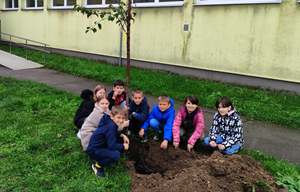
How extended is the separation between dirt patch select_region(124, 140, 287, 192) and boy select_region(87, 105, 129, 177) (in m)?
0.35

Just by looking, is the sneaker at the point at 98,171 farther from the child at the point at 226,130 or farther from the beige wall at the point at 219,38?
the beige wall at the point at 219,38

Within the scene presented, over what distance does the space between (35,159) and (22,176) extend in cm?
38

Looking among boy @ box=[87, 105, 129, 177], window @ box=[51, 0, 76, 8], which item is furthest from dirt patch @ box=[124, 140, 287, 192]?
window @ box=[51, 0, 76, 8]

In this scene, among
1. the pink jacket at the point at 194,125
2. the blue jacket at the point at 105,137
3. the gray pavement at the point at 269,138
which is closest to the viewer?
the blue jacket at the point at 105,137

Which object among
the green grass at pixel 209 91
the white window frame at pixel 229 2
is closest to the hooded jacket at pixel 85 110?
the green grass at pixel 209 91

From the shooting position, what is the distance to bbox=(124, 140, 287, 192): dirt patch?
2.74 m

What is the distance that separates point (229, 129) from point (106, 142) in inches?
73.1

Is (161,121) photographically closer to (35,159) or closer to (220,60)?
(35,159)

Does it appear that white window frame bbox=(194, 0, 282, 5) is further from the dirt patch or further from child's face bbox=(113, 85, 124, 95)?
the dirt patch

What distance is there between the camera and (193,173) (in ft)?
9.52

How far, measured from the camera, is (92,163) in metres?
3.36

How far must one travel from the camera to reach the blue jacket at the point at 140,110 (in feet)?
13.6

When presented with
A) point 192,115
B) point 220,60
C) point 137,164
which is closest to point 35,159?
point 137,164

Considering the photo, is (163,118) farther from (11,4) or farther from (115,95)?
(11,4)
